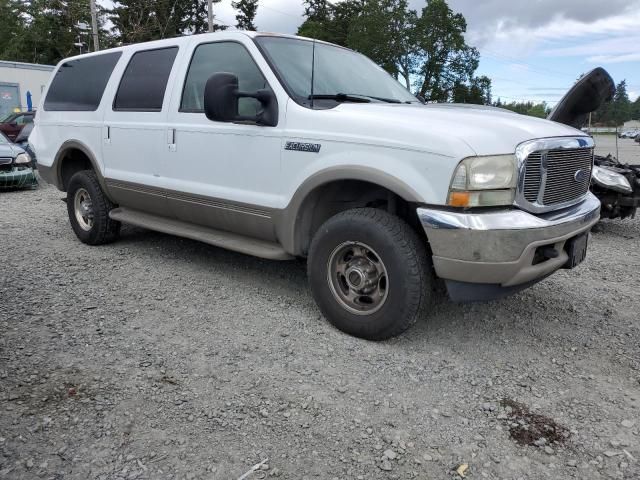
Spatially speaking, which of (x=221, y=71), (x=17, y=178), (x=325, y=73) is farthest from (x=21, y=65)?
(x=325, y=73)

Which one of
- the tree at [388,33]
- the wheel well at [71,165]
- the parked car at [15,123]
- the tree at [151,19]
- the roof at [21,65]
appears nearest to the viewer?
the wheel well at [71,165]

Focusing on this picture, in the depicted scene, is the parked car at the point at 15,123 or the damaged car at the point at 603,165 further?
the parked car at the point at 15,123

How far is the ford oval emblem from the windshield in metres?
1.52

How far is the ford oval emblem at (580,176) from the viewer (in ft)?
11.8

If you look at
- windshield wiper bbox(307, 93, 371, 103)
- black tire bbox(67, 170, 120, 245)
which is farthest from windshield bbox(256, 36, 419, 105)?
black tire bbox(67, 170, 120, 245)

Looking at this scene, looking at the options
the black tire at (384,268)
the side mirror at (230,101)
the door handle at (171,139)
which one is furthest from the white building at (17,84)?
the black tire at (384,268)

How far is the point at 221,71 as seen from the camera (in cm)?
434

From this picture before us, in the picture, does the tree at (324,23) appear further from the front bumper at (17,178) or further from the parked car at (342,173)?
the parked car at (342,173)

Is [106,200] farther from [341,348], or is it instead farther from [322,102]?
[341,348]

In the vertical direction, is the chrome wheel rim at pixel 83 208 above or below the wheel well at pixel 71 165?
below

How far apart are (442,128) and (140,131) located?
9.76 ft

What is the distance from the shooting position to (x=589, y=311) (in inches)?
170

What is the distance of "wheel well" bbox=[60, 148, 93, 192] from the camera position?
241 inches

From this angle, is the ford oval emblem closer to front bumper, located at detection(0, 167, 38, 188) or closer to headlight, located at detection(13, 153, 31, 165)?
front bumper, located at detection(0, 167, 38, 188)
